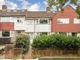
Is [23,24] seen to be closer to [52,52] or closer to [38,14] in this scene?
[38,14]

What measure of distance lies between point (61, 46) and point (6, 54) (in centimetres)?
828

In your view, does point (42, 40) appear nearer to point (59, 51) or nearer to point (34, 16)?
point (59, 51)

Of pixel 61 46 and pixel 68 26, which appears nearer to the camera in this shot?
pixel 61 46

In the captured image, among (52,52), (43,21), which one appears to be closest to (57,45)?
(52,52)

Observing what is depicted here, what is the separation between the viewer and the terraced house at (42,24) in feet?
212

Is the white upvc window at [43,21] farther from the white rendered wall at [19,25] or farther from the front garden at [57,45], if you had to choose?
the front garden at [57,45]

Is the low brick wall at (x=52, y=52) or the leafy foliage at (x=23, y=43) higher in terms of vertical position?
the leafy foliage at (x=23, y=43)

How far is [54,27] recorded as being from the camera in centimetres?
6469

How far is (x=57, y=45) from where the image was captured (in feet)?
144

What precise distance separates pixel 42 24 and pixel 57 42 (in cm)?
2137

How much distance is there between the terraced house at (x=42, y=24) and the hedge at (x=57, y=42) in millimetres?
20375

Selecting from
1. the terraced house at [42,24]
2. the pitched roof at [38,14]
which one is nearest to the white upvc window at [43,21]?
the terraced house at [42,24]

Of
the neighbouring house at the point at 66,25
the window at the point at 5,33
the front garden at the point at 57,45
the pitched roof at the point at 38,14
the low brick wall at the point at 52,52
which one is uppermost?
the pitched roof at the point at 38,14

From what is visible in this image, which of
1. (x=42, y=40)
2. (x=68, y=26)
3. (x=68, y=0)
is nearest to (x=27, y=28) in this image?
(x=68, y=26)
